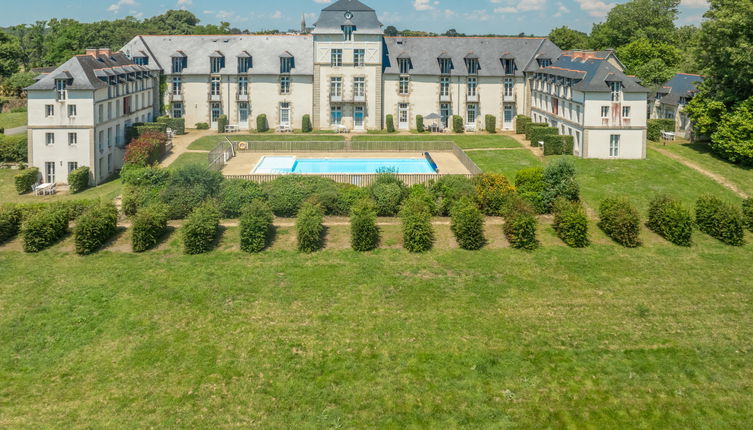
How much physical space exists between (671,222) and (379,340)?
17.9 meters

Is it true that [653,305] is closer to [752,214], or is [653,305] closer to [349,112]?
[752,214]

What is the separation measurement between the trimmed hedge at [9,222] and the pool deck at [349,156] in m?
14.3

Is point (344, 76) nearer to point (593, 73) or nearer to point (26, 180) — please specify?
point (593, 73)

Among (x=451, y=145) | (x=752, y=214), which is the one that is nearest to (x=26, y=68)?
(x=451, y=145)

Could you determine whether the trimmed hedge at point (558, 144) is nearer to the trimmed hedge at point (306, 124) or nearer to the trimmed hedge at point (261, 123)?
the trimmed hedge at point (306, 124)

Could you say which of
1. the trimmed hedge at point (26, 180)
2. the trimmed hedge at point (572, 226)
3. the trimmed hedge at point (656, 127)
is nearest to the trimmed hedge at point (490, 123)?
the trimmed hedge at point (656, 127)

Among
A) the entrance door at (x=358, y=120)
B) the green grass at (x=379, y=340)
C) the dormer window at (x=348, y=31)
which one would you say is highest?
the dormer window at (x=348, y=31)

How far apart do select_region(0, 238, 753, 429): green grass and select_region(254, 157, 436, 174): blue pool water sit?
15.7m

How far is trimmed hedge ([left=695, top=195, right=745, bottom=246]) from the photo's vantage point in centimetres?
3134

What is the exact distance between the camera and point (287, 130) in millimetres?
59156

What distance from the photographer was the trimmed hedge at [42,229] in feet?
95.1

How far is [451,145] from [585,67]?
11.8 metres

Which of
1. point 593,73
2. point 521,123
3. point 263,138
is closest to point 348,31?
point 263,138

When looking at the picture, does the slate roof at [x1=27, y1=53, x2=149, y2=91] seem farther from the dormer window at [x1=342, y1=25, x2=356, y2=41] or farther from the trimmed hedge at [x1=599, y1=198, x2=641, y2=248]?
the trimmed hedge at [x1=599, y1=198, x2=641, y2=248]
